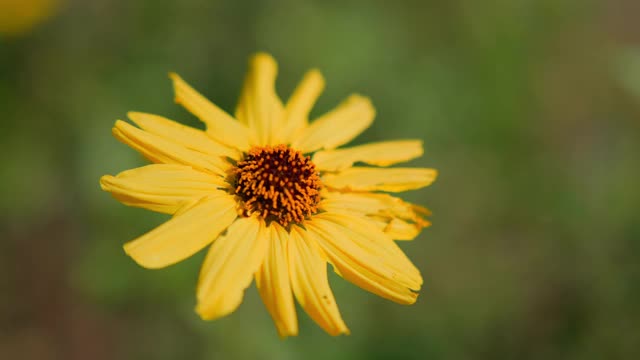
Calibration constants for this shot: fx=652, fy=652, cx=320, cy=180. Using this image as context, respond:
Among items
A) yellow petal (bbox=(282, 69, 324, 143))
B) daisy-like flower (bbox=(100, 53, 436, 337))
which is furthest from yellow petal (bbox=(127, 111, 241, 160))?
yellow petal (bbox=(282, 69, 324, 143))

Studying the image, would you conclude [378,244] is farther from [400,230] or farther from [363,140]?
[363,140]

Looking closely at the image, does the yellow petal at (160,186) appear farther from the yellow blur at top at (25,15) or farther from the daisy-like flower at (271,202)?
the yellow blur at top at (25,15)

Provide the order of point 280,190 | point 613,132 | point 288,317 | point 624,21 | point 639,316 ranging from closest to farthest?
point 288,317
point 280,190
point 639,316
point 613,132
point 624,21

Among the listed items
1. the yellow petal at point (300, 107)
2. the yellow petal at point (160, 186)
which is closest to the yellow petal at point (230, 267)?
the yellow petal at point (160, 186)

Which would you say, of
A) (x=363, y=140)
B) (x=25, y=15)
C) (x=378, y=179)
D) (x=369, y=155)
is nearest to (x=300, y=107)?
(x=369, y=155)

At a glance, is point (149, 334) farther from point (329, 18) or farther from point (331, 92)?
point (329, 18)

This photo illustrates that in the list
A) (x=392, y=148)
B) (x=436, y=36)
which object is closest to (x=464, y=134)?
(x=436, y=36)
